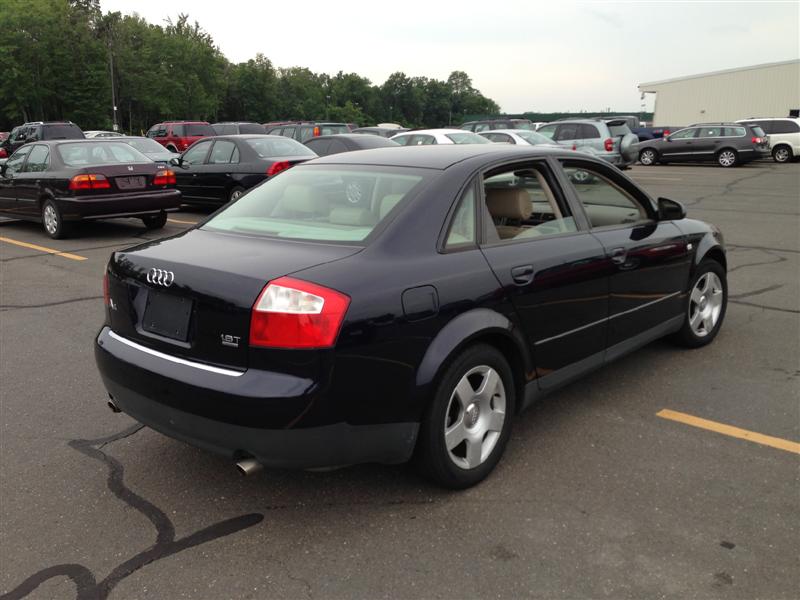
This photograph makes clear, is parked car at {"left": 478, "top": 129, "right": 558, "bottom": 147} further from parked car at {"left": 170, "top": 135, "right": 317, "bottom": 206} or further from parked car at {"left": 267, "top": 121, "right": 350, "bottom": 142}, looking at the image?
parked car at {"left": 170, "top": 135, "right": 317, "bottom": 206}

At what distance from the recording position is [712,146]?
25.9 metres

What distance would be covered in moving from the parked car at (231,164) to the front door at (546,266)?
851 centimetres

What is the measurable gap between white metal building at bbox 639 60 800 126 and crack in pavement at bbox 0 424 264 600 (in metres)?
53.3

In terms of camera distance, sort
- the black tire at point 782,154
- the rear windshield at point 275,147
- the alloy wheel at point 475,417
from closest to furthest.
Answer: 1. the alloy wheel at point 475,417
2. the rear windshield at point 275,147
3. the black tire at point 782,154

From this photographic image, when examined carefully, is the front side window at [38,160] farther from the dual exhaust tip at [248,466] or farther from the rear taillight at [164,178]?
the dual exhaust tip at [248,466]

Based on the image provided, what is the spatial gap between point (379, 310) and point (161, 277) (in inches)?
39.6

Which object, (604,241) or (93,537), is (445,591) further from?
(604,241)

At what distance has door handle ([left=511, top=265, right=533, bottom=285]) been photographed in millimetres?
3383

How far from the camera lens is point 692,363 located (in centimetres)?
493

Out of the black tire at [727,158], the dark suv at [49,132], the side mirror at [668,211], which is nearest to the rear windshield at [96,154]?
the side mirror at [668,211]

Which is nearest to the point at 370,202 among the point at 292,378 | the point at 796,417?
the point at 292,378

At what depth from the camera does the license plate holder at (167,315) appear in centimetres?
294

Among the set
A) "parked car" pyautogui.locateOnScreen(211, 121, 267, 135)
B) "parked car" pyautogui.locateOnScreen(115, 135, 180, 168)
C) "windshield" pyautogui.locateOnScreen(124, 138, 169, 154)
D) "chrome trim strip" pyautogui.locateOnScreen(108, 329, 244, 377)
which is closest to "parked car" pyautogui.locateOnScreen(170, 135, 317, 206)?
"parked car" pyautogui.locateOnScreen(115, 135, 180, 168)

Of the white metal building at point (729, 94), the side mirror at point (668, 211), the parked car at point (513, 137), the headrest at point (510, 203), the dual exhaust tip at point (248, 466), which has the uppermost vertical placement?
the white metal building at point (729, 94)
